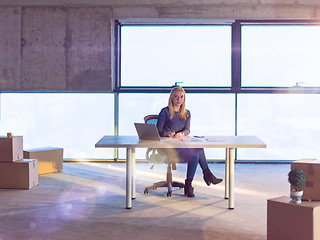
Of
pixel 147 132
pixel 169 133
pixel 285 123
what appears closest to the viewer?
pixel 147 132

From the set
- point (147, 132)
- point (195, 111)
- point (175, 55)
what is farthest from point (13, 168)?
point (195, 111)

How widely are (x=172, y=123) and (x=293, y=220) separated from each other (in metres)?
2.27

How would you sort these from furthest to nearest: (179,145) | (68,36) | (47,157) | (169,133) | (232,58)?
(232,58) → (68,36) → (47,157) → (169,133) → (179,145)

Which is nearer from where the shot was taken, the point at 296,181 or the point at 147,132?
the point at 296,181

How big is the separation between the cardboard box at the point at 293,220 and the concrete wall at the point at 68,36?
450 centimetres

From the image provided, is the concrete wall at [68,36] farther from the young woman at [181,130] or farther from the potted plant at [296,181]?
the potted plant at [296,181]

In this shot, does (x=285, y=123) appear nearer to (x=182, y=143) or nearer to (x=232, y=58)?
(x=232, y=58)

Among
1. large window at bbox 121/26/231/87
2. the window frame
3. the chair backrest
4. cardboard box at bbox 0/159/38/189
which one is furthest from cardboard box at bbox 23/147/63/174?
the chair backrest

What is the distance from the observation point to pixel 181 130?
470 cm

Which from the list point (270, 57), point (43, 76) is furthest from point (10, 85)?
point (270, 57)

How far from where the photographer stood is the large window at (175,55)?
6934 millimetres

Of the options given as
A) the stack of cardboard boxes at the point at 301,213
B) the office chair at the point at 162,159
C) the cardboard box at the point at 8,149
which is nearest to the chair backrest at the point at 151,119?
the office chair at the point at 162,159

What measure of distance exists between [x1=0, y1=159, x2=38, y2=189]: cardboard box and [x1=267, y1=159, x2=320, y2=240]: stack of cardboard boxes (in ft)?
10.3

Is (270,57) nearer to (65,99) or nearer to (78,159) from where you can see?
(78,159)
